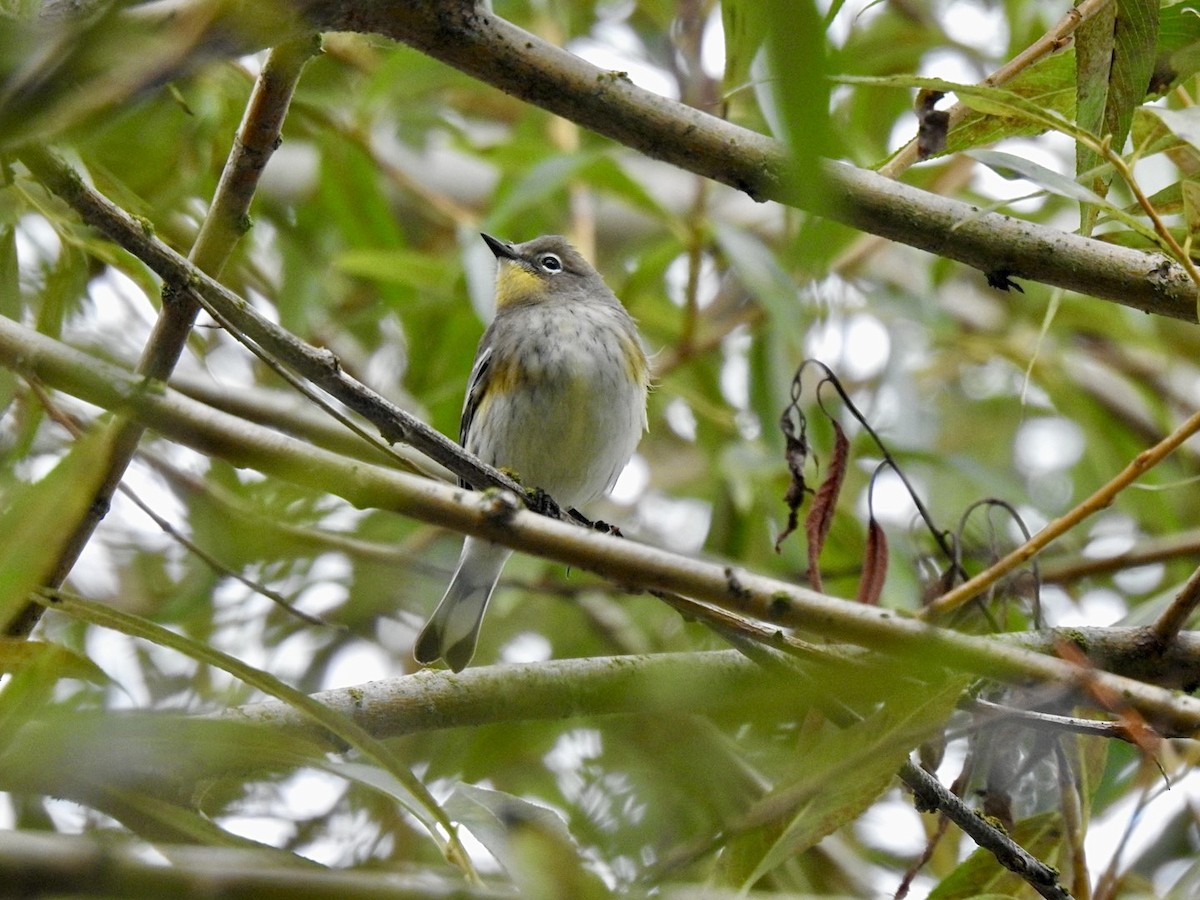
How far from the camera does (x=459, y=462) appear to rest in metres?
1.88

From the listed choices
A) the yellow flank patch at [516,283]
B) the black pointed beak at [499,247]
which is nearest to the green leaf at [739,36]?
the black pointed beak at [499,247]

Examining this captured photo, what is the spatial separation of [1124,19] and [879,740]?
1.15m

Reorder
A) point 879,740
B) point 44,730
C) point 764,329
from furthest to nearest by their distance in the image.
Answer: point 764,329 < point 879,740 < point 44,730

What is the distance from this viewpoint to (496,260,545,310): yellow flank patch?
5.21m

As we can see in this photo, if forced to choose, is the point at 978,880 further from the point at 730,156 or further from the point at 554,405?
the point at 554,405

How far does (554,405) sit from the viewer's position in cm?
447

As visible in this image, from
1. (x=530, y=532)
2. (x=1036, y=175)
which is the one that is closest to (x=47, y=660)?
(x=530, y=532)

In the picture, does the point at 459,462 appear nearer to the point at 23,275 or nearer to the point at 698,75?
the point at 23,275

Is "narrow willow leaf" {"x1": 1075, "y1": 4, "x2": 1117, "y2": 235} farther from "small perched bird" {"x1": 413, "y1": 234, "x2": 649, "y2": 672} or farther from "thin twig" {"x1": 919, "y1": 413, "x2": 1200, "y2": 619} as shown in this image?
"small perched bird" {"x1": 413, "y1": 234, "x2": 649, "y2": 672}

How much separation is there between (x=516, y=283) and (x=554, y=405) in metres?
0.95

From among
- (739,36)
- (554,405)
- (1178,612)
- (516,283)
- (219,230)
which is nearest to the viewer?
(1178,612)

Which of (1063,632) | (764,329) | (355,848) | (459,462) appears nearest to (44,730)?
(459,462)

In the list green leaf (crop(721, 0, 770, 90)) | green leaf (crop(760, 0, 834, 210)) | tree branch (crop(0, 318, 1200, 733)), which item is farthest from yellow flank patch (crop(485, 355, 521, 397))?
green leaf (crop(760, 0, 834, 210))

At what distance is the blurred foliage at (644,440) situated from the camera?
5.02 feet
